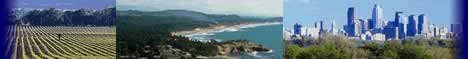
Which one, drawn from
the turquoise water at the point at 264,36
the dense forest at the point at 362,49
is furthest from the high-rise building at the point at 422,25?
the turquoise water at the point at 264,36

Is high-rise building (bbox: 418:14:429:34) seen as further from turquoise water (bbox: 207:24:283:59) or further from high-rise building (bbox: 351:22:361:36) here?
turquoise water (bbox: 207:24:283:59)

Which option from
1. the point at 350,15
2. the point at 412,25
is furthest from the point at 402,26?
the point at 350,15

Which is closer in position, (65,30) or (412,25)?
(65,30)

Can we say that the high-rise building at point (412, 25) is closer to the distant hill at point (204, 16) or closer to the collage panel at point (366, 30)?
the collage panel at point (366, 30)

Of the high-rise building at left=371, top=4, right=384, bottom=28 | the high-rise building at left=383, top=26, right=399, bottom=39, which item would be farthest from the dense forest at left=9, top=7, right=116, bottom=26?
the high-rise building at left=383, top=26, right=399, bottom=39

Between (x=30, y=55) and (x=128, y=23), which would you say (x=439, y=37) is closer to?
(x=128, y=23)

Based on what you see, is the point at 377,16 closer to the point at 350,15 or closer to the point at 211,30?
the point at 350,15

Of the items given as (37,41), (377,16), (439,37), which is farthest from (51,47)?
(439,37)

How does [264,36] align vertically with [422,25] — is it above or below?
below
